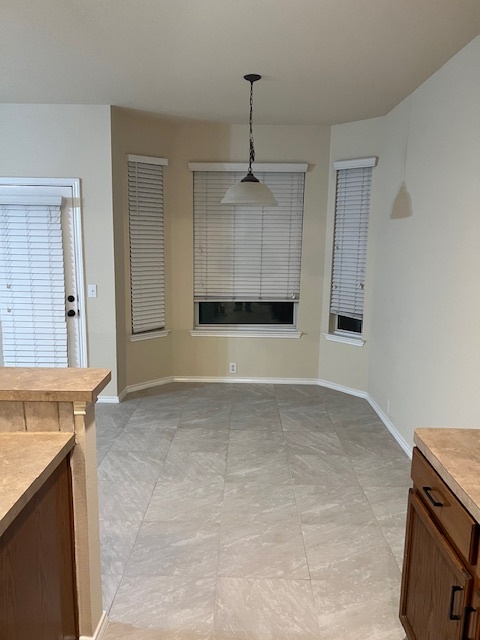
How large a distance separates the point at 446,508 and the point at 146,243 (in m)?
4.02

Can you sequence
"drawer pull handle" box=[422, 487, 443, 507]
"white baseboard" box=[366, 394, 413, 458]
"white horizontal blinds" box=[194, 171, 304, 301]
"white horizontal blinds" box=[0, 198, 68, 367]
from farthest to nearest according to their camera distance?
"white horizontal blinds" box=[194, 171, 304, 301] → "white horizontal blinds" box=[0, 198, 68, 367] → "white baseboard" box=[366, 394, 413, 458] → "drawer pull handle" box=[422, 487, 443, 507]

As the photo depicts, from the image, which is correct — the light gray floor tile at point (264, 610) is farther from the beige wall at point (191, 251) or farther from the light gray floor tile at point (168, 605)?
the beige wall at point (191, 251)

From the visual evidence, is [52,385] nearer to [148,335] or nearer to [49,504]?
[49,504]

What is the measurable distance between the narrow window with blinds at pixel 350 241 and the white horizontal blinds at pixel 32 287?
9.31 ft

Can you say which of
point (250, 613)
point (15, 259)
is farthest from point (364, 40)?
point (15, 259)

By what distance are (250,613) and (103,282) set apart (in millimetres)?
3242

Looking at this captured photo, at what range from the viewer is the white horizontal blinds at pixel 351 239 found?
475 centimetres

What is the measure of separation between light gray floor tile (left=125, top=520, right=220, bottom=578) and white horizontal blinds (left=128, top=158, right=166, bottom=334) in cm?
259

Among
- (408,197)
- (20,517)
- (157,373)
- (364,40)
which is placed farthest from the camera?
(157,373)

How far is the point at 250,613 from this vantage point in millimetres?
2090

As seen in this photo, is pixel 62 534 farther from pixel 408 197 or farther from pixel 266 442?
pixel 408 197

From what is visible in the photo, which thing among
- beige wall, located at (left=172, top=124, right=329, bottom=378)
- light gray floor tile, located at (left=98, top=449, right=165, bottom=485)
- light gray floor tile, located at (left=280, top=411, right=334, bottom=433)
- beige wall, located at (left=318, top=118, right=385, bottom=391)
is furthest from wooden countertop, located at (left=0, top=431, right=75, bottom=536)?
beige wall, located at (left=318, top=118, right=385, bottom=391)

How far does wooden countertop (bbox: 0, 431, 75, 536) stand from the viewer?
126 cm

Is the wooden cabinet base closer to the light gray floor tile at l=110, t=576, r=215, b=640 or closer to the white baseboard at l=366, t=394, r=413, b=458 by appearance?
the light gray floor tile at l=110, t=576, r=215, b=640
